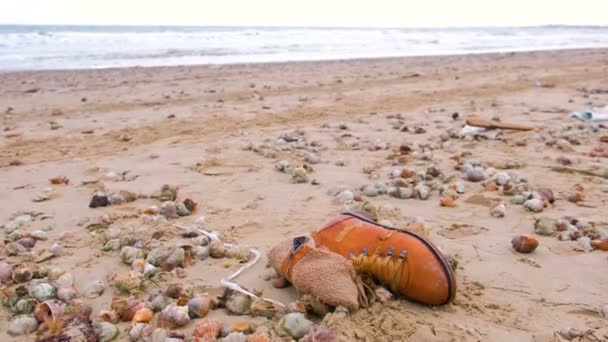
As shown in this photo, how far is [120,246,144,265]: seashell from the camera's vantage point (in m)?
2.51

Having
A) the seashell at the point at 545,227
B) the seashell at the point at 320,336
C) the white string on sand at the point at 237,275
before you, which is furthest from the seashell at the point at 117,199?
the seashell at the point at 545,227

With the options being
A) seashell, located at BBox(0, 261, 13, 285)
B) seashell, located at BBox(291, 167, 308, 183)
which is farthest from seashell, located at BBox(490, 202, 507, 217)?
seashell, located at BBox(0, 261, 13, 285)

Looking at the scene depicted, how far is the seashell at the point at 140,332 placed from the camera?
1.87 metres

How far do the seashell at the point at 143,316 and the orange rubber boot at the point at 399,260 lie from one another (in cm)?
75

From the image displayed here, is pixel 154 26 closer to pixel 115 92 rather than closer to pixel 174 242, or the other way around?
pixel 115 92

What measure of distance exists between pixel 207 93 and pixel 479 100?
14.0ft

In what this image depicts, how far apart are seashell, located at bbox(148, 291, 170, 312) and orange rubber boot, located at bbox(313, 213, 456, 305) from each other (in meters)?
0.68

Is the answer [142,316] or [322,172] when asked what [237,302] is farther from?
[322,172]

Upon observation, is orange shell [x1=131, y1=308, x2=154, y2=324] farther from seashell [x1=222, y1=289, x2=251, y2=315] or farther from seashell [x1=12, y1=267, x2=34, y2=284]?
seashell [x1=12, y1=267, x2=34, y2=284]

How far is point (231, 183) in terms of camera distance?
3.85 meters

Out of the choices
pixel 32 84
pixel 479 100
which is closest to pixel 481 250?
pixel 479 100

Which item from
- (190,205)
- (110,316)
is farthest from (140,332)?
(190,205)

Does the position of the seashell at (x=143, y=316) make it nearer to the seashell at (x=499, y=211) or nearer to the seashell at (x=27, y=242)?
the seashell at (x=27, y=242)

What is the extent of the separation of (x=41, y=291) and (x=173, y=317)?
24.9 inches
